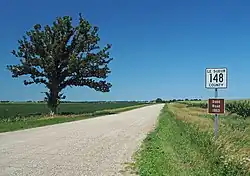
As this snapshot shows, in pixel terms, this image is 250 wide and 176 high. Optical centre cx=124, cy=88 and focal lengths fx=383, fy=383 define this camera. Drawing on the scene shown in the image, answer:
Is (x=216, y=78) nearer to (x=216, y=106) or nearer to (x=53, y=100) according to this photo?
(x=216, y=106)

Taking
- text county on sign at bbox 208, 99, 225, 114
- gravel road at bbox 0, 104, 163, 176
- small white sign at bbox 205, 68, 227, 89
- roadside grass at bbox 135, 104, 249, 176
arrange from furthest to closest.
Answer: text county on sign at bbox 208, 99, 225, 114 < small white sign at bbox 205, 68, 227, 89 < gravel road at bbox 0, 104, 163, 176 < roadside grass at bbox 135, 104, 249, 176

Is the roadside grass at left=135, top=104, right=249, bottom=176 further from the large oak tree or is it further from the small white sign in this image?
the large oak tree

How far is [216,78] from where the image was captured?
43.5 feet

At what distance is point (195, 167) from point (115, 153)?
409 cm

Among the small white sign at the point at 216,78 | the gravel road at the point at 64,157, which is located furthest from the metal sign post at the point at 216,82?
the gravel road at the point at 64,157

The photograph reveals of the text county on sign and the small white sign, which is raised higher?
the small white sign

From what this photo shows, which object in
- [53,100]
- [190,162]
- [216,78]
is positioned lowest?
[190,162]

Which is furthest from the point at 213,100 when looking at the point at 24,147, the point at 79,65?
the point at 79,65

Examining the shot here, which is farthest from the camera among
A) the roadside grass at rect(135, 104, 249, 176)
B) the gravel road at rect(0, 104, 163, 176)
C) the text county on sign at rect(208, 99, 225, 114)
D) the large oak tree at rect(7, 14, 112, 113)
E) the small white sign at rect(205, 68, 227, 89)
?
the large oak tree at rect(7, 14, 112, 113)

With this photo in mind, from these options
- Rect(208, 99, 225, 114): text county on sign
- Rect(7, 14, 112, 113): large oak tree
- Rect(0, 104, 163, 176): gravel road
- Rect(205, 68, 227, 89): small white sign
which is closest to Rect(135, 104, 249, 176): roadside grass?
Rect(0, 104, 163, 176): gravel road

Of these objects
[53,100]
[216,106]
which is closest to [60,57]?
[53,100]

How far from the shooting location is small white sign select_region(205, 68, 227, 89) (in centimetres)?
1317

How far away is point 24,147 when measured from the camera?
1393 cm

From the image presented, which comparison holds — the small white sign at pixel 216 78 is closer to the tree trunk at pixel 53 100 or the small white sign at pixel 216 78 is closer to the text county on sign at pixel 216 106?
the text county on sign at pixel 216 106
